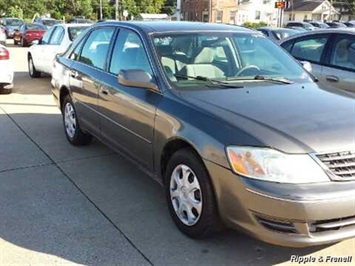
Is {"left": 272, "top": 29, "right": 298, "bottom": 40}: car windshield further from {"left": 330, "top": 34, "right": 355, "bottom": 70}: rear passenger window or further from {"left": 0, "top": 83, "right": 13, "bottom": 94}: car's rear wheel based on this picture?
{"left": 0, "top": 83, "right": 13, "bottom": 94}: car's rear wheel

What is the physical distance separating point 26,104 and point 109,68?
4.54 m

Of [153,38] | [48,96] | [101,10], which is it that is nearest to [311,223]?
[153,38]

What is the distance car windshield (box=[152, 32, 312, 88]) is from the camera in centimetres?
391

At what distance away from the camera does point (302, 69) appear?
4.36m

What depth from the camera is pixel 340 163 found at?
2.81 metres

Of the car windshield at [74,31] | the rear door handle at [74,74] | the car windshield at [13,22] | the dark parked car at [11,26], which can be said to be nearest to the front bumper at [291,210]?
the rear door handle at [74,74]

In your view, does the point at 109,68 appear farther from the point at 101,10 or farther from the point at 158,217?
the point at 101,10

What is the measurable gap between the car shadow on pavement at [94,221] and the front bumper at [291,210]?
42cm

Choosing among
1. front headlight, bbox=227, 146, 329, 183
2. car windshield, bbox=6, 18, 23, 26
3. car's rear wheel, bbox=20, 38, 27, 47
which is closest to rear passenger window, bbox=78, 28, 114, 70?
front headlight, bbox=227, 146, 329, 183

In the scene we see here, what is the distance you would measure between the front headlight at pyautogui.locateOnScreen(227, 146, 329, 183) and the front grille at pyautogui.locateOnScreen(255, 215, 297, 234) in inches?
10.5

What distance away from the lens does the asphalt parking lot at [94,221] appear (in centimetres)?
322

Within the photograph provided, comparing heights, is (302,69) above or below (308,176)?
above

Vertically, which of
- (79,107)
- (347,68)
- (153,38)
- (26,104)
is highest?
(153,38)

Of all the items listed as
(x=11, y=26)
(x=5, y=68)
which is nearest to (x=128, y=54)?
(x=5, y=68)
